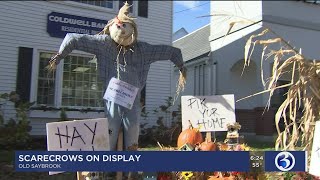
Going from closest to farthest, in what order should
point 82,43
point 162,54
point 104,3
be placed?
point 82,43 < point 162,54 < point 104,3

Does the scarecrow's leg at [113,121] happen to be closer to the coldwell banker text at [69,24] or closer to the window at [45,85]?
the window at [45,85]

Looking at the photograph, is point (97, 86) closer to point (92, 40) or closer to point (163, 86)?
point (163, 86)

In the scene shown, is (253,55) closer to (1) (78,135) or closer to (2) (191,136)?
(2) (191,136)

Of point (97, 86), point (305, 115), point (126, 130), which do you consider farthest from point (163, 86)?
point (305, 115)

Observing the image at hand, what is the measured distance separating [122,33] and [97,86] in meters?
6.76

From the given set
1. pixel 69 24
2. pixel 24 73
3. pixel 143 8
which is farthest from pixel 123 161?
pixel 143 8

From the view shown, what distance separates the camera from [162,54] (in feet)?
14.8

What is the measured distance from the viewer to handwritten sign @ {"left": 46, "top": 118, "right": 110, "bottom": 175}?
11.1 ft

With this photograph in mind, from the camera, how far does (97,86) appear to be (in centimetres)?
1080

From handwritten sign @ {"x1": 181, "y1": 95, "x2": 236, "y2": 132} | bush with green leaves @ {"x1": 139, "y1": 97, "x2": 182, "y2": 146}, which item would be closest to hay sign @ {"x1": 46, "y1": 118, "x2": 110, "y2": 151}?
handwritten sign @ {"x1": 181, "y1": 95, "x2": 236, "y2": 132}

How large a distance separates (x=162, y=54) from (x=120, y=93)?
679 millimetres

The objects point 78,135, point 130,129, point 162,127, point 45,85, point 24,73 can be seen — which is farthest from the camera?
point 162,127

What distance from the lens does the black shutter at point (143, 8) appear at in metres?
11.6

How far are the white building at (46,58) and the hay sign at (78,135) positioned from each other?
21.4 feet
